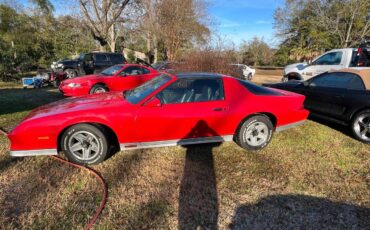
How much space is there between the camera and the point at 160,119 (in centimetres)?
368

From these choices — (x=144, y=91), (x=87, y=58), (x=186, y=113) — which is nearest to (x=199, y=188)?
(x=186, y=113)

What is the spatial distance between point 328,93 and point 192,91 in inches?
137

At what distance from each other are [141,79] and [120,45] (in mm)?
28934

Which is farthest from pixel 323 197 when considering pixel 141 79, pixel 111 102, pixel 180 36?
pixel 180 36

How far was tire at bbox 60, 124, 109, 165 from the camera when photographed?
11.5 ft

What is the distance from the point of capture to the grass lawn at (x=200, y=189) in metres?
2.62

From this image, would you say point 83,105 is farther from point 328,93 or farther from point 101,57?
point 101,57

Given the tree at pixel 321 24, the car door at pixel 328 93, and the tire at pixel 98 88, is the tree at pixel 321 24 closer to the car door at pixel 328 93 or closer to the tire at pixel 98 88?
A: the car door at pixel 328 93

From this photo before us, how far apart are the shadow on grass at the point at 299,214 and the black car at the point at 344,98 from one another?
2.61 meters

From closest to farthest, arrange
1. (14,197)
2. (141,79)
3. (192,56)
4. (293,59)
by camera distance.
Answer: (14,197) → (141,79) → (192,56) → (293,59)

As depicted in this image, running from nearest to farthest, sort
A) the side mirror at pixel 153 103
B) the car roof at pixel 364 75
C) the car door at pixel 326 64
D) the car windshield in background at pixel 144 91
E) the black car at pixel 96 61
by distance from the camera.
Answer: the side mirror at pixel 153 103 < the car windshield in background at pixel 144 91 < the car roof at pixel 364 75 < the car door at pixel 326 64 < the black car at pixel 96 61

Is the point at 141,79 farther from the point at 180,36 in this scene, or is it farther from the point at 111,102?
the point at 180,36

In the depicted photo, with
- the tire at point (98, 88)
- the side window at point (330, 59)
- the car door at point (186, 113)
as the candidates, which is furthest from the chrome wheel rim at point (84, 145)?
the side window at point (330, 59)

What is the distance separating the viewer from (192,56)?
1074 centimetres
